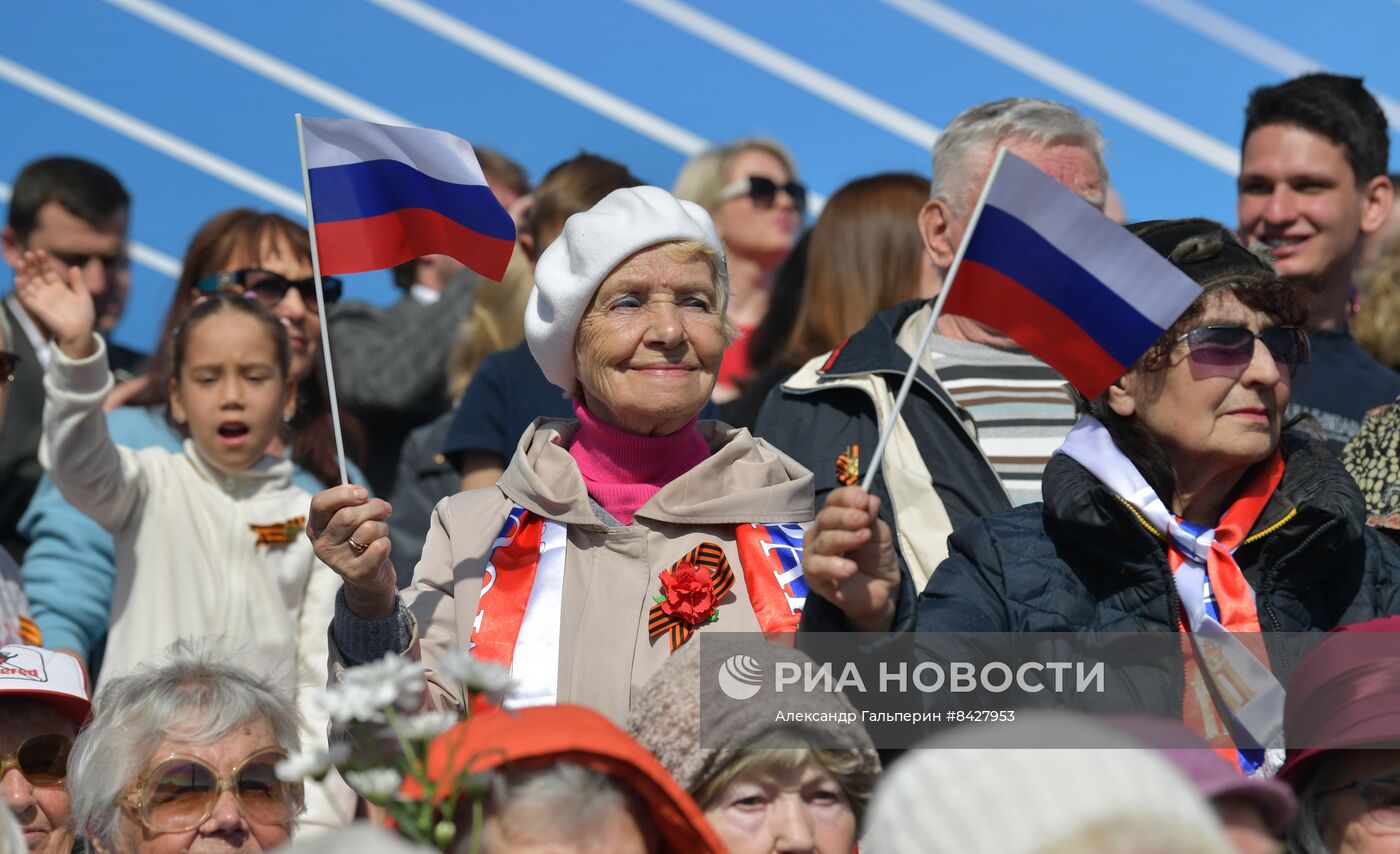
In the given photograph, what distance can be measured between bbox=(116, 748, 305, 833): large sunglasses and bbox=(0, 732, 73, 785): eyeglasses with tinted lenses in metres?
0.40

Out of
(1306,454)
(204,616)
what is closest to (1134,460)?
(1306,454)

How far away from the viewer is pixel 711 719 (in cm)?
325

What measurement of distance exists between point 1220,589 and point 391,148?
80.7 inches

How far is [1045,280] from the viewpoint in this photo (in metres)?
3.88

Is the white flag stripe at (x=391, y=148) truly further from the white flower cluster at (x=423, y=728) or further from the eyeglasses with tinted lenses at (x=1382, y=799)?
the eyeglasses with tinted lenses at (x=1382, y=799)

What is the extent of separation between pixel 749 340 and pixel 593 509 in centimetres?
266

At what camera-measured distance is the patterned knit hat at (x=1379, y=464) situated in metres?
4.51

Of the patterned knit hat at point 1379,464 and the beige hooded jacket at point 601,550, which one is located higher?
the patterned knit hat at point 1379,464

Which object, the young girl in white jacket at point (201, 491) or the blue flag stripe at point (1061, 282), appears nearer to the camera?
the blue flag stripe at point (1061, 282)

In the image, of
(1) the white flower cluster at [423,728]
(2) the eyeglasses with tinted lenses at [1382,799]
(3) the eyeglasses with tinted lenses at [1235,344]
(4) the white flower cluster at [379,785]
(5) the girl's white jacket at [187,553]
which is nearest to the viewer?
(4) the white flower cluster at [379,785]

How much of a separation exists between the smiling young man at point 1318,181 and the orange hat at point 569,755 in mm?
3632

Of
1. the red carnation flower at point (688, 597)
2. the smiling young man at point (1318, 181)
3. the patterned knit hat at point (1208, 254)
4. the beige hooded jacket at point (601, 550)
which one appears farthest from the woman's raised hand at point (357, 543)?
the smiling young man at point (1318, 181)

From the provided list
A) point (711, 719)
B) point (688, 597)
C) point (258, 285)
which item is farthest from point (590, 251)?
point (258, 285)

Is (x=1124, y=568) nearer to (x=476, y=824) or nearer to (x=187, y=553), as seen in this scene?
(x=476, y=824)
